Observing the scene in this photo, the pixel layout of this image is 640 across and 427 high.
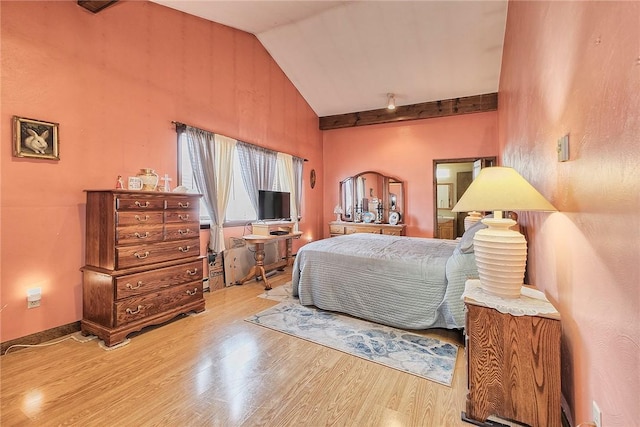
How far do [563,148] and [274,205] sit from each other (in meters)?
3.89

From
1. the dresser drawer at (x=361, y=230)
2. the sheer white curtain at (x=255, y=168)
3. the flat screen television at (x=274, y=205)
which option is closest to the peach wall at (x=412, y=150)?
the dresser drawer at (x=361, y=230)

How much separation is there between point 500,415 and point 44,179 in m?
3.56

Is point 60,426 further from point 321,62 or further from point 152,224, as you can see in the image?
point 321,62

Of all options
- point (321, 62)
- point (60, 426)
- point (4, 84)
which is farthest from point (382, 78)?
point (60, 426)

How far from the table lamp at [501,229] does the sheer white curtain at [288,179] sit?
3759 mm

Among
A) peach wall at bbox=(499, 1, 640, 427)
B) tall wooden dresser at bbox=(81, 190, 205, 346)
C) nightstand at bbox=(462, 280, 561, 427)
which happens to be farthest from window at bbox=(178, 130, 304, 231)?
peach wall at bbox=(499, 1, 640, 427)

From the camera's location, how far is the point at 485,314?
1.49 m

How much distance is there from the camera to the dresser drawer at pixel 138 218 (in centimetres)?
235

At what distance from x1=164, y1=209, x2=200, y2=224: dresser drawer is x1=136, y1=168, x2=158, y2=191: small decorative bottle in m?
0.34

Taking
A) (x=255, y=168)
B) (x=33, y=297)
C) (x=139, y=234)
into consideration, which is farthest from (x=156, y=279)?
Result: (x=255, y=168)

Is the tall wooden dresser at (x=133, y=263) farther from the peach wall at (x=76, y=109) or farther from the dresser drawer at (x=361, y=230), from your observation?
the dresser drawer at (x=361, y=230)

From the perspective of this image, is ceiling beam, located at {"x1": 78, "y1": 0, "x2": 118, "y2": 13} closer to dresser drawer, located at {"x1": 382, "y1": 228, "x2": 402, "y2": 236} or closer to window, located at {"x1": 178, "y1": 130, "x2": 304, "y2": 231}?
window, located at {"x1": 178, "y1": 130, "x2": 304, "y2": 231}

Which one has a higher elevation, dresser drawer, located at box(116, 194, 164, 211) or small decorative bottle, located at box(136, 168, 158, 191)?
small decorative bottle, located at box(136, 168, 158, 191)

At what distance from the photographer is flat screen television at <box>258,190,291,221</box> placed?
451 centimetres
